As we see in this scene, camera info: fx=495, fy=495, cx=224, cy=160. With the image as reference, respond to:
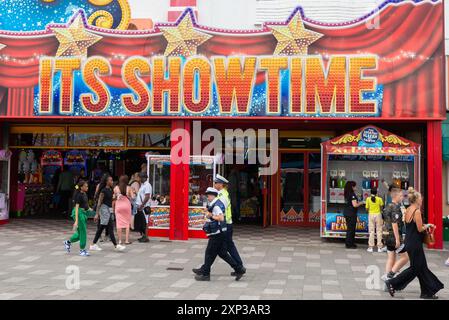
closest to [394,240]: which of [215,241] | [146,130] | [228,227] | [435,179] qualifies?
[228,227]

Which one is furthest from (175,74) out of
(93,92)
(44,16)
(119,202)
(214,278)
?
(214,278)

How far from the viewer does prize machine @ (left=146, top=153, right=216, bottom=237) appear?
13414 millimetres

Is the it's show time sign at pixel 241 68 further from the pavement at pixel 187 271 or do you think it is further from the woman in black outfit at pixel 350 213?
the pavement at pixel 187 271

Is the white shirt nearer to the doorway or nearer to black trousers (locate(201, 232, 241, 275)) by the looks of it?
black trousers (locate(201, 232, 241, 275))

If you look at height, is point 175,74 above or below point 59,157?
above

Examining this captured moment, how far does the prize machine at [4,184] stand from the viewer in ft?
50.8

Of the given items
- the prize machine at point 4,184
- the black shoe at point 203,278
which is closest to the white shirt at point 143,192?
the black shoe at point 203,278

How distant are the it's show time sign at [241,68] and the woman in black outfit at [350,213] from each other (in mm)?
1962

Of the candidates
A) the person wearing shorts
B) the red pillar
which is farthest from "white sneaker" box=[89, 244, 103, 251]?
the red pillar

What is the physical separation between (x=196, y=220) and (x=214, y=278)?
458 cm

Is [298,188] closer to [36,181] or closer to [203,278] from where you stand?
[203,278]

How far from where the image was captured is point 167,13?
15289 millimetres

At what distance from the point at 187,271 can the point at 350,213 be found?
16.4 feet

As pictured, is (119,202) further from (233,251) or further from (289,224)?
(289,224)
